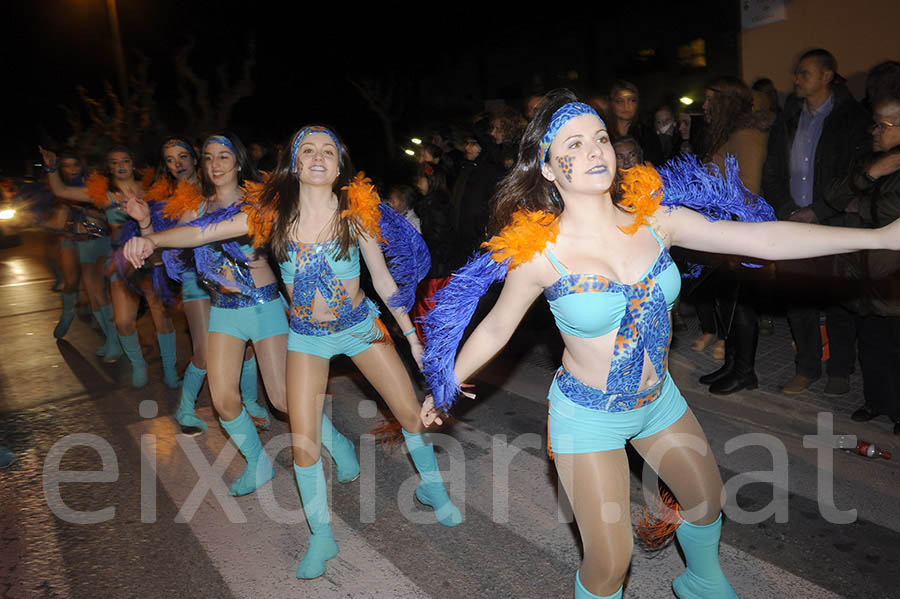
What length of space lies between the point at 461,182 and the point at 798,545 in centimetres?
416

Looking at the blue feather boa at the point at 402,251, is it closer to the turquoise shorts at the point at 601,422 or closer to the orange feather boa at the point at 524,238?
the orange feather boa at the point at 524,238

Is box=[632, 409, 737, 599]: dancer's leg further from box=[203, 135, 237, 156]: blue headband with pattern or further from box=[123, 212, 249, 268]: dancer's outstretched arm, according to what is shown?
box=[203, 135, 237, 156]: blue headband with pattern

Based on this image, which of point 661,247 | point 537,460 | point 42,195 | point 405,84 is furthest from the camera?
point 405,84

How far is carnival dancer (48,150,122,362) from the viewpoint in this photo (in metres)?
7.52

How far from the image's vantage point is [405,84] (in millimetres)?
30250

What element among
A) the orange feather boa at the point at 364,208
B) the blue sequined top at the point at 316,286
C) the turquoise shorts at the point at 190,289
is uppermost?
the orange feather boa at the point at 364,208

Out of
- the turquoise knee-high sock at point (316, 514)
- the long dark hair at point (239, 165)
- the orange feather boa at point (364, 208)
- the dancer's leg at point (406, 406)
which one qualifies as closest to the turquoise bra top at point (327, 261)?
the orange feather boa at point (364, 208)

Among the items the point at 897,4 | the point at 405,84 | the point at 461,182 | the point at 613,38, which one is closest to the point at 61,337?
the point at 461,182

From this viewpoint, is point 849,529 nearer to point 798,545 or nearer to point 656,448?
point 798,545

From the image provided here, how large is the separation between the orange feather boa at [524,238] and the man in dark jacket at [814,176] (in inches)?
119

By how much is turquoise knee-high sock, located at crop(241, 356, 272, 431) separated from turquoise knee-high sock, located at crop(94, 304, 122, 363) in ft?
10.4

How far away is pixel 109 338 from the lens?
25.3 ft

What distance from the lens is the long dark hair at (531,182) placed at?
2.62 meters

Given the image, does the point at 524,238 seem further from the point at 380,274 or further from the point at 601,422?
the point at 380,274
